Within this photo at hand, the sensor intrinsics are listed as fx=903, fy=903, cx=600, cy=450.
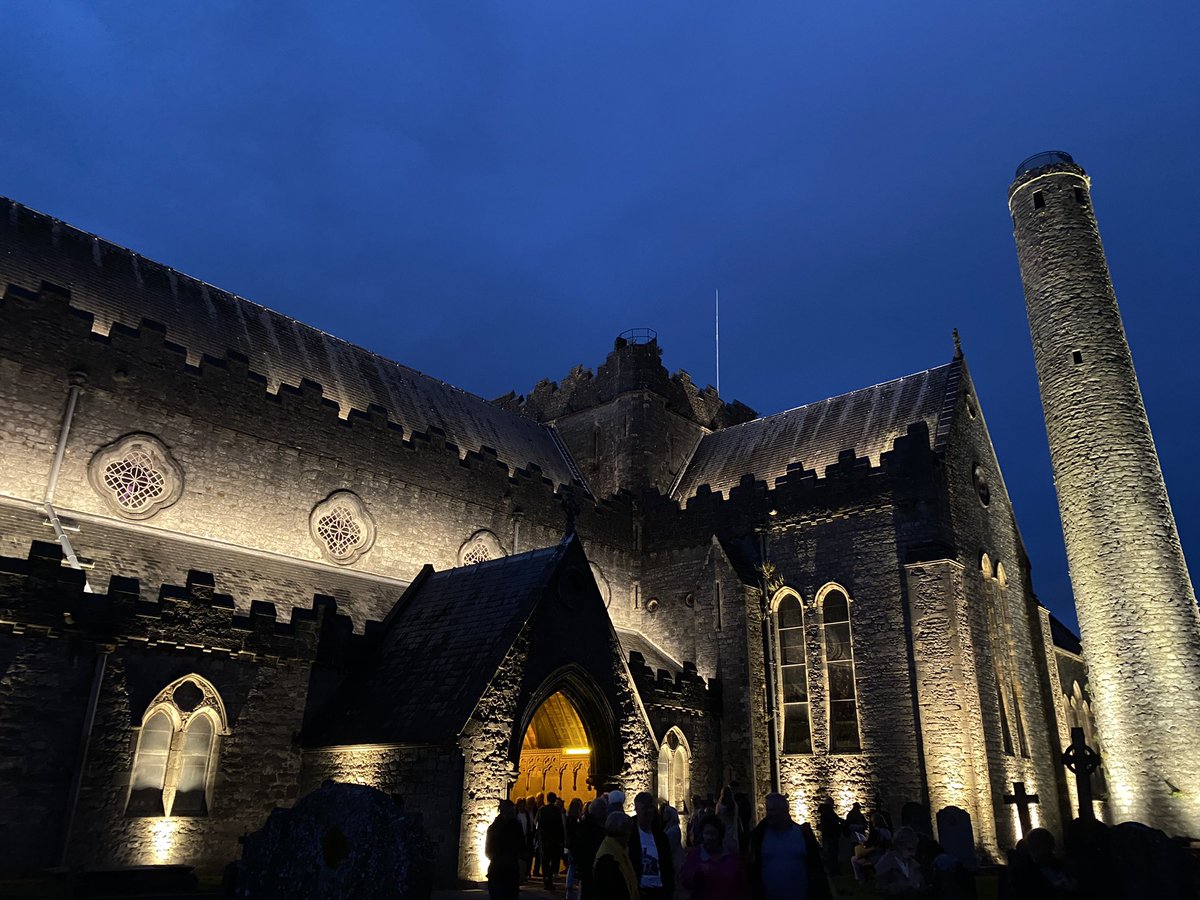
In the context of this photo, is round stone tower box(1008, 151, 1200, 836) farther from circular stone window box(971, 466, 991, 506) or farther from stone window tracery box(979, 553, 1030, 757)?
circular stone window box(971, 466, 991, 506)

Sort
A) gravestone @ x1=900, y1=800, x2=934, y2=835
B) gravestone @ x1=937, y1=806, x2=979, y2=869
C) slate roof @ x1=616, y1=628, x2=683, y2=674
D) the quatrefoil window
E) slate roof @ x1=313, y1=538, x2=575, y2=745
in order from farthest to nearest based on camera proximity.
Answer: slate roof @ x1=616, y1=628, x2=683, y2=674 → the quatrefoil window → gravestone @ x1=900, y1=800, x2=934, y2=835 → gravestone @ x1=937, y1=806, x2=979, y2=869 → slate roof @ x1=313, y1=538, x2=575, y2=745

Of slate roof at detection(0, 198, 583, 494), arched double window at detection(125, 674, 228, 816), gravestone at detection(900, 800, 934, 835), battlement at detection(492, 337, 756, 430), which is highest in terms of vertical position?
battlement at detection(492, 337, 756, 430)

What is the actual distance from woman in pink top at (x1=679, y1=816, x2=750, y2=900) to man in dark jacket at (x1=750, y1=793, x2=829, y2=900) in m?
0.37

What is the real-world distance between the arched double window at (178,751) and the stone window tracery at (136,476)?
4989 millimetres

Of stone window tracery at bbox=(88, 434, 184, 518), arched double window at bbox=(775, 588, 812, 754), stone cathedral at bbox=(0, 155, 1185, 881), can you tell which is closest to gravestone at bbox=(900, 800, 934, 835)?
stone cathedral at bbox=(0, 155, 1185, 881)

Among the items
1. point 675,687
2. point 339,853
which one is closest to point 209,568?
point 675,687

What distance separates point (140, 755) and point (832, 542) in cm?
1664

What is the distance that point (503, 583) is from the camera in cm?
1683

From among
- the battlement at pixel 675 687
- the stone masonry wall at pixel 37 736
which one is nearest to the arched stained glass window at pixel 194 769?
the stone masonry wall at pixel 37 736

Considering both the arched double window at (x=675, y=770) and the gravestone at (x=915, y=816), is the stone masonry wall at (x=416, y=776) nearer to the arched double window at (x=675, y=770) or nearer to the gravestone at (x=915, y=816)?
the arched double window at (x=675, y=770)

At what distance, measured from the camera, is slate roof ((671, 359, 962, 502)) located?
2547 cm

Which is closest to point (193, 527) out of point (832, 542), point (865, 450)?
point (832, 542)

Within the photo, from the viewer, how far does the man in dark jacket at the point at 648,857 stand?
26.7 feet

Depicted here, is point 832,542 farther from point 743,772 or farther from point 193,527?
point 193,527
